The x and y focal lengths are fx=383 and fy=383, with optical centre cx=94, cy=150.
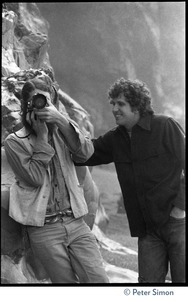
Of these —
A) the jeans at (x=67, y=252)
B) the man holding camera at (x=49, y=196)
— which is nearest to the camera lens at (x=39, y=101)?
the man holding camera at (x=49, y=196)

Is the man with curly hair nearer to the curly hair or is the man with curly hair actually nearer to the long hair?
the curly hair

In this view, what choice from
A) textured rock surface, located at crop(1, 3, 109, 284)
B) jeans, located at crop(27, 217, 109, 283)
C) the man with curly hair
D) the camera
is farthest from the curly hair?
jeans, located at crop(27, 217, 109, 283)

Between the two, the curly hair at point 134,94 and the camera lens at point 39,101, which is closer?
the camera lens at point 39,101

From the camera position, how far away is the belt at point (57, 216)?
2002 millimetres

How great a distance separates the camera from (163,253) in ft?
7.37

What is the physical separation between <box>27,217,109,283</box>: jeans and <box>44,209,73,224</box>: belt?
0.02 m

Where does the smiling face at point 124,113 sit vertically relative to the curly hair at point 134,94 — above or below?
below

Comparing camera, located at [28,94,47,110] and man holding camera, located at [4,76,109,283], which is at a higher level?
camera, located at [28,94,47,110]

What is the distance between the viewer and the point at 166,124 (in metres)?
2.26

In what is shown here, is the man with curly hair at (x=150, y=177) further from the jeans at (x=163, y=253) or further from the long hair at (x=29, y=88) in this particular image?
the long hair at (x=29, y=88)

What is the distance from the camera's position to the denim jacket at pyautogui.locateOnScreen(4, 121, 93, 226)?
6.49 ft

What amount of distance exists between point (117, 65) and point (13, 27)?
2.60ft
